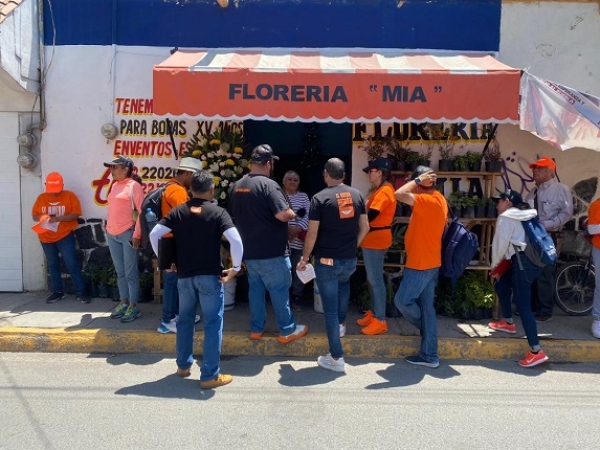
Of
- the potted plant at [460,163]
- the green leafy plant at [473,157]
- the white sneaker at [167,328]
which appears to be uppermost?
the green leafy plant at [473,157]

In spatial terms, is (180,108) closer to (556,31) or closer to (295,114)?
(295,114)

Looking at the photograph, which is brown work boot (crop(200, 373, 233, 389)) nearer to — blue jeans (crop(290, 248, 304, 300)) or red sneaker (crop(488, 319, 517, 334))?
blue jeans (crop(290, 248, 304, 300))

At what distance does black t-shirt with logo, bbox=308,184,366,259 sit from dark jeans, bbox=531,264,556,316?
2684 millimetres

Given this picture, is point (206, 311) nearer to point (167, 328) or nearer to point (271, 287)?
point (271, 287)

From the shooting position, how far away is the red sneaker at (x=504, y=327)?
18.8 feet

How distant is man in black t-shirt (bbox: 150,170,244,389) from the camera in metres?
4.28

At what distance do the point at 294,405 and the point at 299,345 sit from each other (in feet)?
3.95

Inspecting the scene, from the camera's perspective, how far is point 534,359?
16.6ft

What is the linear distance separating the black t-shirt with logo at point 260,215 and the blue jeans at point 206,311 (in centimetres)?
66

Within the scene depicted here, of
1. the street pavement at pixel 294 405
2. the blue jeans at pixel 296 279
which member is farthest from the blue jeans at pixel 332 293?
the blue jeans at pixel 296 279

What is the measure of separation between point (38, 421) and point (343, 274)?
2.88 meters

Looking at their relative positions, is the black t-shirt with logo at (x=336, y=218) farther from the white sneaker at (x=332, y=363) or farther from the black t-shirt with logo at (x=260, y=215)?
the white sneaker at (x=332, y=363)

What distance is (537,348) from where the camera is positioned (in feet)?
16.7

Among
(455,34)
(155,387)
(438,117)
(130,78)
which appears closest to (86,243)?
(130,78)
